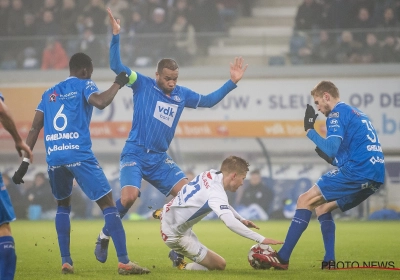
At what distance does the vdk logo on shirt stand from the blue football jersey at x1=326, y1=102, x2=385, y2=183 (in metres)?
2.13

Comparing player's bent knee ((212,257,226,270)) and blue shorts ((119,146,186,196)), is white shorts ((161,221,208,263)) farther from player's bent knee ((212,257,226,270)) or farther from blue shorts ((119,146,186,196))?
blue shorts ((119,146,186,196))

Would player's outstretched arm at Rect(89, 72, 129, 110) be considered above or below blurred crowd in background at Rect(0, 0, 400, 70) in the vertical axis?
below

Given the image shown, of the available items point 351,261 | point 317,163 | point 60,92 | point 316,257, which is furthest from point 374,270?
point 317,163

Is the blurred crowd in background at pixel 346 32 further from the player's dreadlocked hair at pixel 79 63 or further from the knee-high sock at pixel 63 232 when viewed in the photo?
the knee-high sock at pixel 63 232

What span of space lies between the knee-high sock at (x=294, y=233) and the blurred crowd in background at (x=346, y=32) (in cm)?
1221

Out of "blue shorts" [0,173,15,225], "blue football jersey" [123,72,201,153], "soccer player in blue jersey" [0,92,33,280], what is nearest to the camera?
"soccer player in blue jersey" [0,92,33,280]

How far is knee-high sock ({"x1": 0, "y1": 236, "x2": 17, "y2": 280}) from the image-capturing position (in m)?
6.34

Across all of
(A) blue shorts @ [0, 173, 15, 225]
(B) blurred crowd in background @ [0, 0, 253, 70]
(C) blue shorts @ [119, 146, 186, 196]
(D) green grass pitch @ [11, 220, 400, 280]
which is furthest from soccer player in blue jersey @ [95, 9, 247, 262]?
(B) blurred crowd in background @ [0, 0, 253, 70]

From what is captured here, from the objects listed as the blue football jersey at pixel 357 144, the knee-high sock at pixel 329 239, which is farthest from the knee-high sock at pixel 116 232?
the blue football jersey at pixel 357 144

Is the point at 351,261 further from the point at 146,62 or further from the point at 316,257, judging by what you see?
the point at 146,62

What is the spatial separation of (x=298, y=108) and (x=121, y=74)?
1242cm

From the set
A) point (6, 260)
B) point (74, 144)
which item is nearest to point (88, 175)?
point (74, 144)

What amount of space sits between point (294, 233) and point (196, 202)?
3.94ft

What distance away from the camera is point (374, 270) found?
8.51 m
